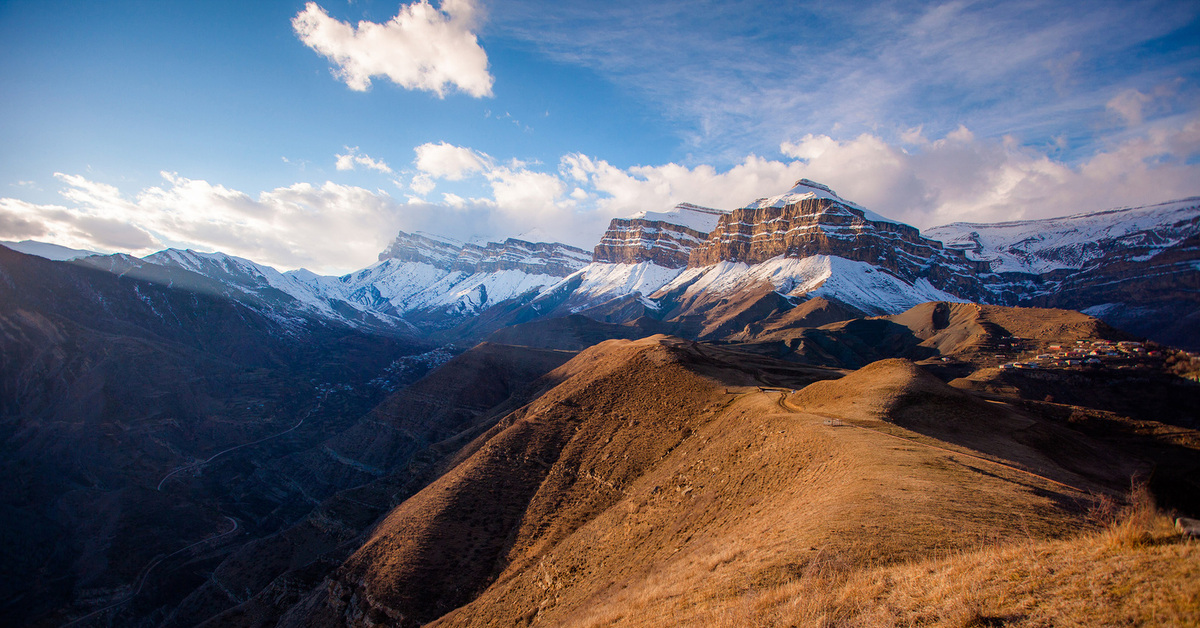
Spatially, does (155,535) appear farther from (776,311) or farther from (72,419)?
(776,311)

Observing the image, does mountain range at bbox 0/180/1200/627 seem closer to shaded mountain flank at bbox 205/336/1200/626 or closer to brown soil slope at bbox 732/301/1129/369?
shaded mountain flank at bbox 205/336/1200/626

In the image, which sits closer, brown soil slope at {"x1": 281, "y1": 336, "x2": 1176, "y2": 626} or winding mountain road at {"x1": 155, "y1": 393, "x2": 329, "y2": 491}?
brown soil slope at {"x1": 281, "y1": 336, "x2": 1176, "y2": 626}

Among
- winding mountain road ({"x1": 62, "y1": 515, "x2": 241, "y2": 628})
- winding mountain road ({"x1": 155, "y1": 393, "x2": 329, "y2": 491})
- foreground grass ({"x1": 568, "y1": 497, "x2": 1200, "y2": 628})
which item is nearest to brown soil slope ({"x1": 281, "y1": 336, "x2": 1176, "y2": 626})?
foreground grass ({"x1": 568, "y1": 497, "x2": 1200, "y2": 628})

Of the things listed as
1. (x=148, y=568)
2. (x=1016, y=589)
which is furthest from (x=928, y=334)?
(x=148, y=568)

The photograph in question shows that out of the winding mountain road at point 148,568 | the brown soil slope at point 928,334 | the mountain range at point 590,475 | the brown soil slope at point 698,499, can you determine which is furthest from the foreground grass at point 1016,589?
the brown soil slope at point 928,334

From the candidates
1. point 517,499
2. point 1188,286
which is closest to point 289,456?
point 517,499
